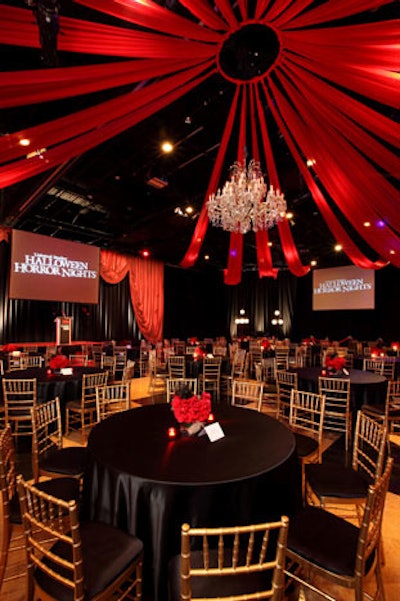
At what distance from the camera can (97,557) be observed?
63.3 inches

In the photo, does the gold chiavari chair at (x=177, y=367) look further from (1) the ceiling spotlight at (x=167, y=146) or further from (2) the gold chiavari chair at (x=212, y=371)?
→ (1) the ceiling spotlight at (x=167, y=146)

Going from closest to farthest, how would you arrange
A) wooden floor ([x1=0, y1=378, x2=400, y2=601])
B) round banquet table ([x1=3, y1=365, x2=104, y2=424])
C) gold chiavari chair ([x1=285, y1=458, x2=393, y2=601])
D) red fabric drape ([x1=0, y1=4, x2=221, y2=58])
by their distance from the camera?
gold chiavari chair ([x1=285, y1=458, x2=393, y2=601])
wooden floor ([x1=0, y1=378, x2=400, y2=601])
red fabric drape ([x1=0, y1=4, x2=221, y2=58])
round banquet table ([x1=3, y1=365, x2=104, y2=424])

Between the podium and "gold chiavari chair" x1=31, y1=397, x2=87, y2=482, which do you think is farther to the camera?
the podium

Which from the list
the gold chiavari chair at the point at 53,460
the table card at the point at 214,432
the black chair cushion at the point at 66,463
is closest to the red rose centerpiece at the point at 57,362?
the gold chiavari chair at the point at 53,460

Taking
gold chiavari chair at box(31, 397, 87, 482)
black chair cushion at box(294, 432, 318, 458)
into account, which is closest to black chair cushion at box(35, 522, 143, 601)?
gold chiavari chair at box(31, 397, 87, 482)

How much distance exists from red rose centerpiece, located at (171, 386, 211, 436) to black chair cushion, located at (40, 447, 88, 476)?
743 mm

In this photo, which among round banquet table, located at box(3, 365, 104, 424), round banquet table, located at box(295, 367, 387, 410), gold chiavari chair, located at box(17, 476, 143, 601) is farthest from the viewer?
round banquet table, located at box(295, 367, 387, 410)

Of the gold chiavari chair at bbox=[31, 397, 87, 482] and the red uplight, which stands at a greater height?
the red uplight

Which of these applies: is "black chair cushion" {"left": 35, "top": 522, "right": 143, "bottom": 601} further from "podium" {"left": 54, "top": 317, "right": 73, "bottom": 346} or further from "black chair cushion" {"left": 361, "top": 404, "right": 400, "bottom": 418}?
"podium" {"left": 54, "top": 317, "right": 73, "bottom": 346}

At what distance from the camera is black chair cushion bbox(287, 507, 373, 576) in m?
1.62

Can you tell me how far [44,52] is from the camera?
2.69 metres

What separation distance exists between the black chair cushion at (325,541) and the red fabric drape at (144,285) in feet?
37.3

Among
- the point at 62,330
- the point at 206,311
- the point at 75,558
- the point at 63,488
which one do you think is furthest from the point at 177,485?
the point at 206,311

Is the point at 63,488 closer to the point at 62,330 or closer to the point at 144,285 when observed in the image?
the point at 62,330
